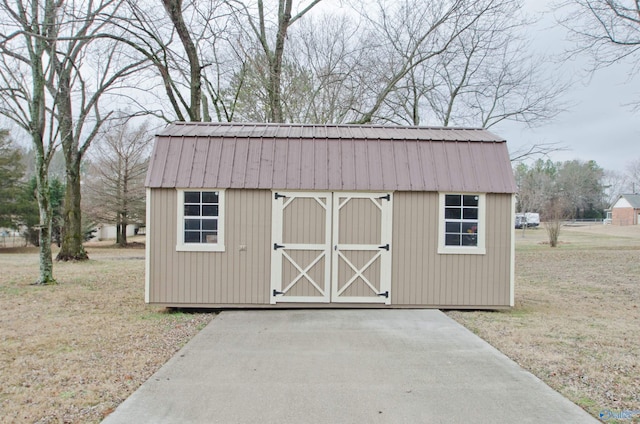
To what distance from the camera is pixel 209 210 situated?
7.59m

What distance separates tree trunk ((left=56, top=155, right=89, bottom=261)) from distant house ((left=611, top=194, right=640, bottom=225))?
54.2 m

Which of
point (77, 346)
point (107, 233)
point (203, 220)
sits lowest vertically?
point (77, 346)

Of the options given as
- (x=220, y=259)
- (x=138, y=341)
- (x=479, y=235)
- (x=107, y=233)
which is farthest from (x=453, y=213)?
(x=107, y=233)

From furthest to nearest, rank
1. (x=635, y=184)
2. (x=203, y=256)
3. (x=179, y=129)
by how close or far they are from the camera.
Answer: (x=635, y=184) < (x=179, y=129) < (x=203, y=256)

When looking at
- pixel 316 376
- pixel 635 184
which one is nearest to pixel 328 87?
pixel 316 376

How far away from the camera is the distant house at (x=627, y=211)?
51.3 metres

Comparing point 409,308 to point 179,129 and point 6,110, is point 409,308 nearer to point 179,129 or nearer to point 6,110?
point 179,129

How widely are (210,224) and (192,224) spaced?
296 mm

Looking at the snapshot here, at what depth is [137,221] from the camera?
2850cm

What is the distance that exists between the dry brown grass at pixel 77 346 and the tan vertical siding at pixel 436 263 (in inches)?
131

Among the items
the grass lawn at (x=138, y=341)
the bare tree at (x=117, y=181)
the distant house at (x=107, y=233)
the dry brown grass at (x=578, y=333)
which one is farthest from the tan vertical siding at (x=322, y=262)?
the distant house at (x=107, y=233)

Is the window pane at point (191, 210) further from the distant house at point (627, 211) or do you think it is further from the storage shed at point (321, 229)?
the distant house at point (627, 211)

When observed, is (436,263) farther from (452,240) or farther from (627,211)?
(627,211)

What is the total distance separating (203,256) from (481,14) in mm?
12729
